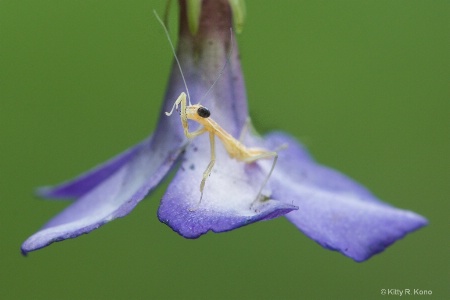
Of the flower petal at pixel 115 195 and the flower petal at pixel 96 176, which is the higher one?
the flower petal at pixel 115 195

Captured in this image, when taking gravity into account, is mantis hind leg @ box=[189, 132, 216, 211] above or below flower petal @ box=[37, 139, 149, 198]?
above

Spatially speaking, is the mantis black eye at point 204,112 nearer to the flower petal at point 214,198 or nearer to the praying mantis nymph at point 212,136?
the praying mantis nymph at point 212,136

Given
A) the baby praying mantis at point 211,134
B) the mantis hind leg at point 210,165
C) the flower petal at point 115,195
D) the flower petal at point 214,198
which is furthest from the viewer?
the baby praying mantis at point 211,134

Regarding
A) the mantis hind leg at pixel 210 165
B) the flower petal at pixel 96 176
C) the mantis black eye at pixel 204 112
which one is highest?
the mantis black eye at pixel 204 112

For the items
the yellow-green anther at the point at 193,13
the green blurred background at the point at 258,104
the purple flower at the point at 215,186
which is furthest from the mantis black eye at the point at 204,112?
the green blurred background at the point at 258,104

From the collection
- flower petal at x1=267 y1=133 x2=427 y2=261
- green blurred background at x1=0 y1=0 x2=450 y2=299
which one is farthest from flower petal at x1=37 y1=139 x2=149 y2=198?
green blurred background at x1=0 y1=0 x2=450 y2=299

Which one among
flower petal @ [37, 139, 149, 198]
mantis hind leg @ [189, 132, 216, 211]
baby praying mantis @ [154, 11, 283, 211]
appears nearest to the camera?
mantis hind leg @ [189, 132, 216, 211]

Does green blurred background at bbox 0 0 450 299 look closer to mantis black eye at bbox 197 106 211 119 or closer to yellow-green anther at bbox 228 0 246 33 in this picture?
yellow-green anther at bbox 228 0 246 33

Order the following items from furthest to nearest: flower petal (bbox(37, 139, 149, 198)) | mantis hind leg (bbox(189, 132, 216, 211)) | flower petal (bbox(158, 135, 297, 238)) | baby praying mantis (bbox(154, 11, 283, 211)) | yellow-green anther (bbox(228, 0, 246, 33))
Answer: flower petal (bbox(37, 139, 149, 198))
yellow-green anther (bbox(228, 0, 246, 33))
baby praying mantis (bbox(154, 11, 283, 211))
mantis hind leg (bbox(189, 132, 216, 211))
flower petal (bbox(158, 135, 297, 238))
